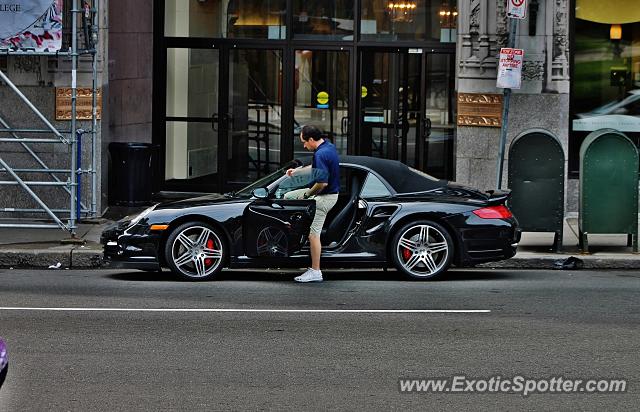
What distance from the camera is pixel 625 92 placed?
17.9m

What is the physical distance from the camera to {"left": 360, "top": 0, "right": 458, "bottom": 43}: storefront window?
61.4 feet

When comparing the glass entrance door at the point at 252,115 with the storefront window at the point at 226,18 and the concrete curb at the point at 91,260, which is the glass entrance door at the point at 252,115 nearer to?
the storefront window at the point at 226,18

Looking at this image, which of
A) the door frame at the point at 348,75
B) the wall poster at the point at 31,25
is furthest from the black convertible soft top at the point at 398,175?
the door frame at the point at 348,75

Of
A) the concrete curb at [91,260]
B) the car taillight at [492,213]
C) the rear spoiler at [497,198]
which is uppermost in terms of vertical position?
the rear spoiler at [497,198]

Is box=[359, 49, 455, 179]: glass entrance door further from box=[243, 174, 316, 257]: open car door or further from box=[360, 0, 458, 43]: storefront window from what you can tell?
box=[243, 174, 316, 257]: open car door

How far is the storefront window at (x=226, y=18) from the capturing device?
19062 mm

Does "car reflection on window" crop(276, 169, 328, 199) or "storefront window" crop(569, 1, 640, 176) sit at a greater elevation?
"storefront window" crop(569, 1, 640, 176)

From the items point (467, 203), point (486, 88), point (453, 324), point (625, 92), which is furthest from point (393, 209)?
point (625, 92)

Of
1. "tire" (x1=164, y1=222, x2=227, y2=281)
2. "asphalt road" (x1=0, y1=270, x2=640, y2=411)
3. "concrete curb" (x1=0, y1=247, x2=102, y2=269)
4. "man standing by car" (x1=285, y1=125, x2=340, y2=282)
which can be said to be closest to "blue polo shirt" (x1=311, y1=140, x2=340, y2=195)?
"man standing by car" (x1=285, y1=125, x2=340, y2=282)

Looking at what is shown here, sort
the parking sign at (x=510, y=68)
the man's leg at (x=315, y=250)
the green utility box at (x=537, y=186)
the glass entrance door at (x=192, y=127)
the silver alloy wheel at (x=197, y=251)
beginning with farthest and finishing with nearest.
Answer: the glass entrance door at (x=192, y=127), the parking sign at (x=510, y=68), the green utility box at (x=537, y=186), the silver alloy wheel at (x=197, y=251), the man's leg at (x=315, y=250)

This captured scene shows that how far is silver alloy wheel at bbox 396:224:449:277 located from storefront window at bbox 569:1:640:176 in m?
5.78

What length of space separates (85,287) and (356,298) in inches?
109

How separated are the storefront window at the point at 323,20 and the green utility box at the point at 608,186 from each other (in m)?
5.46

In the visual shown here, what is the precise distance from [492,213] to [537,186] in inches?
78.9
